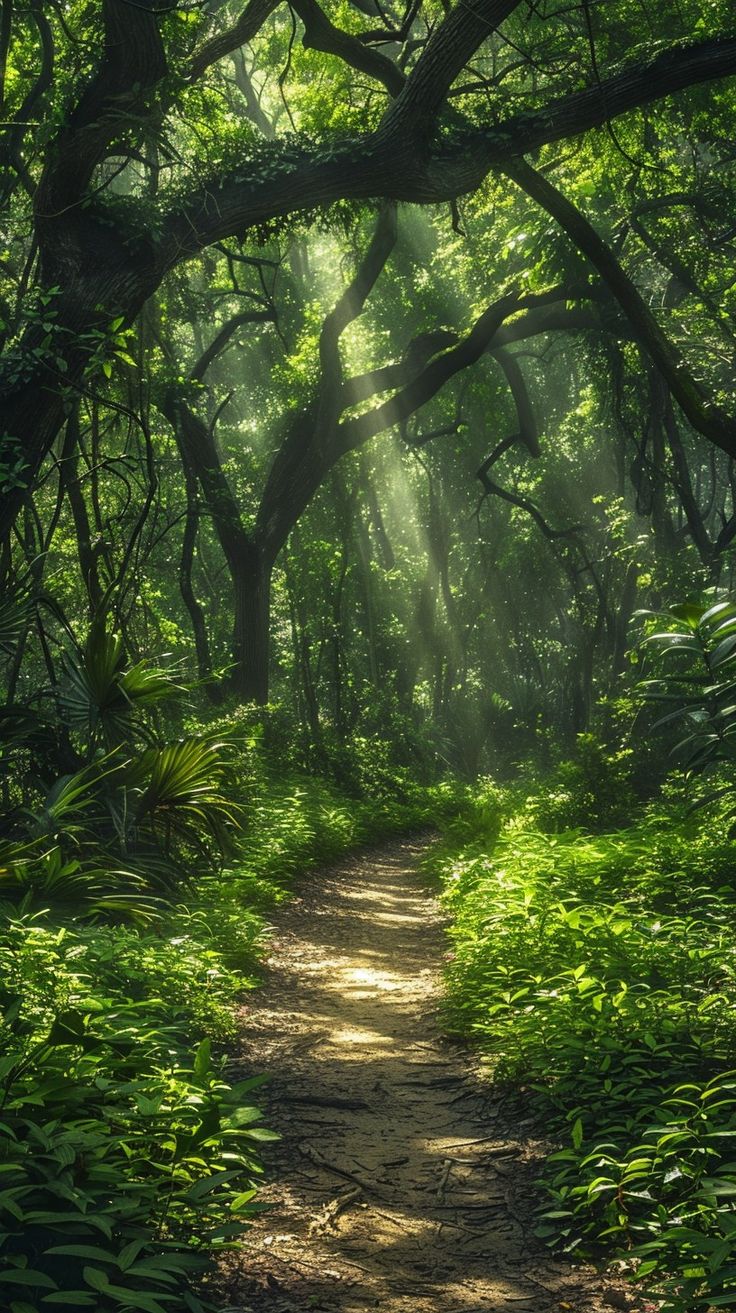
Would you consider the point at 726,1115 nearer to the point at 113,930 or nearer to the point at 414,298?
the point at 113,930

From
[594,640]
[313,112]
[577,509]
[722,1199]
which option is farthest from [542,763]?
[722,1199]

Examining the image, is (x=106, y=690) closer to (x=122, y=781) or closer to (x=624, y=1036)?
(x=122, y=781)

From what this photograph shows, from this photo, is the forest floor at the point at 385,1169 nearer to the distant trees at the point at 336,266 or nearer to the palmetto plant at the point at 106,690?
the palmetto plant at the point at 106,690

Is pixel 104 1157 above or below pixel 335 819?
below

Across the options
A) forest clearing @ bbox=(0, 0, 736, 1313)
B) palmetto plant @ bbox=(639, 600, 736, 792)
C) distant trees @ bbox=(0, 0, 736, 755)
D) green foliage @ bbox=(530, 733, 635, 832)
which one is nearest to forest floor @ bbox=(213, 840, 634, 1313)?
forest clearing @ bbox=(0, 0, 736, 1313)

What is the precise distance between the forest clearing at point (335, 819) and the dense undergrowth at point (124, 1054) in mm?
20

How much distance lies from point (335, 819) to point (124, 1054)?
959 centimetres

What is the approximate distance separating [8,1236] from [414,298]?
22182 millimetres

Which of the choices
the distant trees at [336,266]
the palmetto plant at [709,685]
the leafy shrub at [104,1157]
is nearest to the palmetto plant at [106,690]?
the distant trees at [336,266]

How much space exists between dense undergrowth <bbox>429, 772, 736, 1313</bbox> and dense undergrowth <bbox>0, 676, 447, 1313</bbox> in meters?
1.05

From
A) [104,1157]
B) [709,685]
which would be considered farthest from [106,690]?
[104,1157]

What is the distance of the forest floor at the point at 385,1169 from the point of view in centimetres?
295

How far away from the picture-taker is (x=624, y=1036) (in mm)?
4125

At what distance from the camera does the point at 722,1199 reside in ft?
9.70
